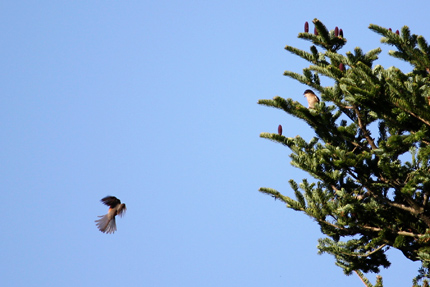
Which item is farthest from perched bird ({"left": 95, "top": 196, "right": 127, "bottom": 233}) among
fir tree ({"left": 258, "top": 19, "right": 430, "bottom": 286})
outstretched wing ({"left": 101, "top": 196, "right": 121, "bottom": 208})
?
fir tree ({"left": 258, "top": 19, "right": 430, "bottom": 286})

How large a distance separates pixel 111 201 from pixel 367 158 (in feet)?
20.0

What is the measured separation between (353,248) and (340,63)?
11.3ft

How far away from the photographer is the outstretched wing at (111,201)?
12.3m

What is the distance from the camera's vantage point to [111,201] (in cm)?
1241

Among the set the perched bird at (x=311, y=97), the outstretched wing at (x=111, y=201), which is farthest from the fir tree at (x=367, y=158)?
the outstretched wing at (x=111, y=201)

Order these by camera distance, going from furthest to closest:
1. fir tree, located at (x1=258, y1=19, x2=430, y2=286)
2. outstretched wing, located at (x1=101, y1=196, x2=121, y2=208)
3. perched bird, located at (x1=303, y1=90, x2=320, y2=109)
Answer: outstretched wing, located at (x1=101, y1=196, x2=121, y2=208) < perched bird, located at (x1=303, y1=90, x2=320, y2=109) < fir tree, located at (x1=258, y1=19, x2=430, y2=286)

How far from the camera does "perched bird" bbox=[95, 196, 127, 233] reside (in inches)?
488

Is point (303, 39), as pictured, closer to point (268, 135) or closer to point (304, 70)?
point (304, 70)

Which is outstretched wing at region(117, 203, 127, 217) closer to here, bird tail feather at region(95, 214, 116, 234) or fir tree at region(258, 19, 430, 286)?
bird tail feather at region(95, 214, 116, 234)

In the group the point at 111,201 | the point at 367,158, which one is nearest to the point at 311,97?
the point at 367,158

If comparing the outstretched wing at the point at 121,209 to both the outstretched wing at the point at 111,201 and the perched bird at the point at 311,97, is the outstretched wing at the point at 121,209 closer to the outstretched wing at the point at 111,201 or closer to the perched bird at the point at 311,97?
the outstretched wing at the point at 111,201

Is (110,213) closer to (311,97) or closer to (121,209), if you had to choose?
(121,209)

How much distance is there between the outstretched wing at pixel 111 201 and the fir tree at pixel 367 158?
435cm

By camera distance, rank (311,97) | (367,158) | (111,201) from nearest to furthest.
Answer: (367,158) → (311,97) → (111,201)
